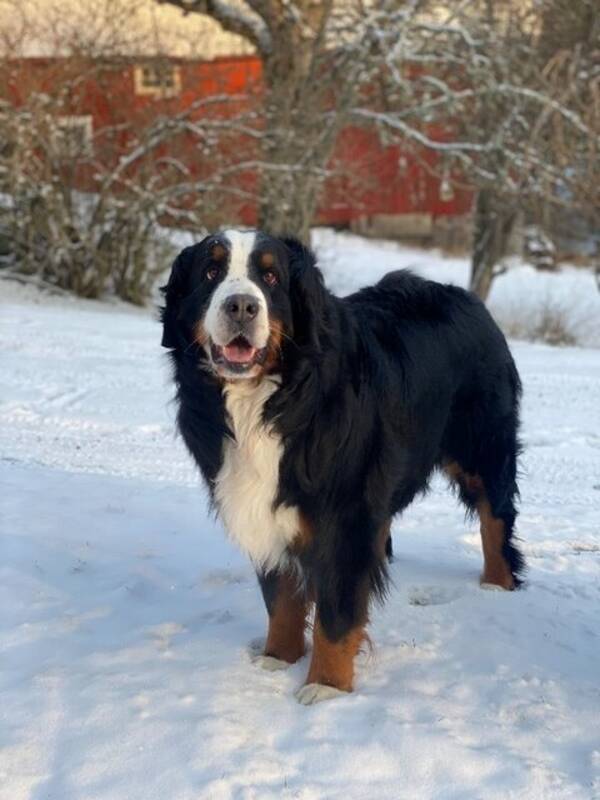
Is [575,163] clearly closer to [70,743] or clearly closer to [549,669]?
[549,669]

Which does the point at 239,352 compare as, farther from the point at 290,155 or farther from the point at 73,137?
the point at 290,155

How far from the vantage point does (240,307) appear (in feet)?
10.6

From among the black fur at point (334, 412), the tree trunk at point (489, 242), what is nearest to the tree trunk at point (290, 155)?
the tree trunk at point (489, 242)

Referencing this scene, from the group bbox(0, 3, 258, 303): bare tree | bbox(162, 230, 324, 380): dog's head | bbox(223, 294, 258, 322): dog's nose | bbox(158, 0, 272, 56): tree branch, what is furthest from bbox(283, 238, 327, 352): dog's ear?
bbox(158, 0, 272, 56): tree branch

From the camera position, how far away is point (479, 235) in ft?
66.2

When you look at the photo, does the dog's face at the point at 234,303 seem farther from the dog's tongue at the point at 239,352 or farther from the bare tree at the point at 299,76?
the bare tree at the point at 299,76

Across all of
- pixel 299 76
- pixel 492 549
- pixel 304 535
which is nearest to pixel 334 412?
pixel 304 535

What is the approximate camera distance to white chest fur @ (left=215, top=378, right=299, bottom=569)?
3414 millimetres

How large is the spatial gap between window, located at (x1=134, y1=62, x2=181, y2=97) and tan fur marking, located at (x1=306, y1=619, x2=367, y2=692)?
42.5 feet

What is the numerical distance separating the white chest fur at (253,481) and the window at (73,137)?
41.1 feet

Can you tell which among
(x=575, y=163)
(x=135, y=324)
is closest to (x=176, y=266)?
Answer: (x=135, y=324)

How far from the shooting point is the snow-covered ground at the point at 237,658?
297 cm

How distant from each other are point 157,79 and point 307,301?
506 inches

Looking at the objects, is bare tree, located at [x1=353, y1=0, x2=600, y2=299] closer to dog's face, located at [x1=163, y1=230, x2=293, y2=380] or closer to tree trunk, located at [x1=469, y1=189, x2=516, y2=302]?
tree trunk, located at [x1=469, y1=189, x2=516, y2=302]
